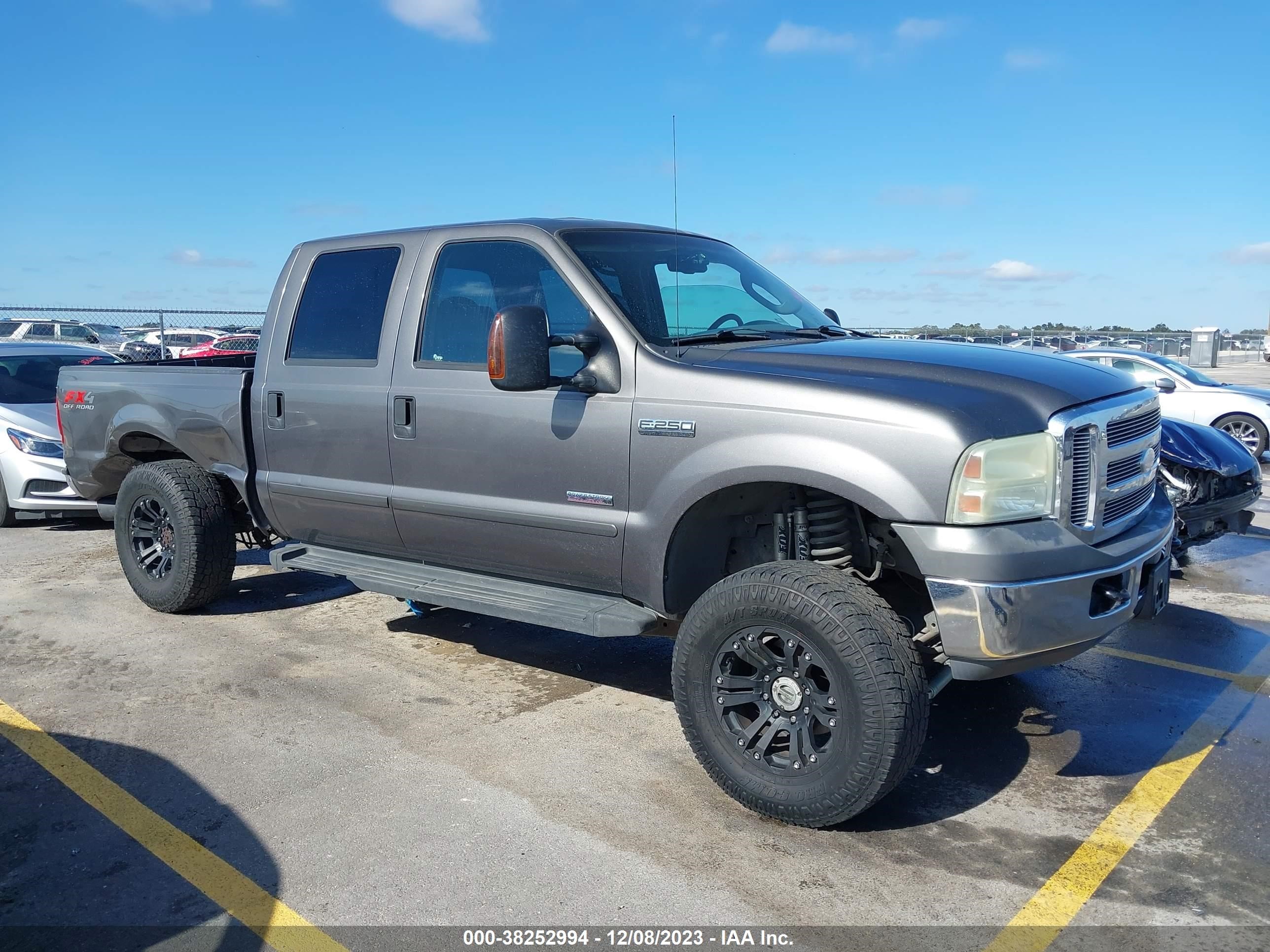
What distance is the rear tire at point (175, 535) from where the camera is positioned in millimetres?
5715

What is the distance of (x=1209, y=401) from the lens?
1348 cm

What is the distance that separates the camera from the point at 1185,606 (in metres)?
6.18

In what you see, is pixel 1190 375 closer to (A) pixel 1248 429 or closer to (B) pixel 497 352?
(A) pixel 1248 429

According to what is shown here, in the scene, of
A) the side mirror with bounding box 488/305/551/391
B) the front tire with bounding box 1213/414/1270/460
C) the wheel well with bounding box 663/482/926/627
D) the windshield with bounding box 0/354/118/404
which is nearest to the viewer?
the wheel well with bounding box 663/482/926/627

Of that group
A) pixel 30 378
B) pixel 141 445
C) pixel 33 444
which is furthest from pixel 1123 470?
pixel 30 378

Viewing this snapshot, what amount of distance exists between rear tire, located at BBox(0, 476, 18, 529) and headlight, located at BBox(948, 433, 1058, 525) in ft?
27.9

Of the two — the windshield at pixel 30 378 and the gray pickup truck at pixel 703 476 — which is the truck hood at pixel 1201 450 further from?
Result: the windshield at pixel 30 378

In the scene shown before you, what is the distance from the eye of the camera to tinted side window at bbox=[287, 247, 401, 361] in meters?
4.92

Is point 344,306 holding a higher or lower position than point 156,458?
higher

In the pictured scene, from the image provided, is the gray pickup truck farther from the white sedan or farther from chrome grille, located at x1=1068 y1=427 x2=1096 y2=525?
the white sedan

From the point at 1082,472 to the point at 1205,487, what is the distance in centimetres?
337

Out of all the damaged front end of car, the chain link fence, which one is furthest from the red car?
the damaged front end of car

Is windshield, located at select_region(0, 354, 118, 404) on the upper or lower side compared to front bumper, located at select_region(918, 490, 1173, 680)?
upper

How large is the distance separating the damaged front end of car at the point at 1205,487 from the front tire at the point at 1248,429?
787 cm
